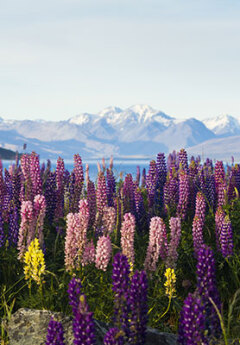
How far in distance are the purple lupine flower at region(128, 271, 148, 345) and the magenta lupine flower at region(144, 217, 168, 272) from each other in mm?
2012

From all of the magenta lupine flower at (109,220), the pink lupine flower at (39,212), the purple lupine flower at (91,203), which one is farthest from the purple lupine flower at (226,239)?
the pink lupine flower at (39,212)

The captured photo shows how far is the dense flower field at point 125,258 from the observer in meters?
4.48

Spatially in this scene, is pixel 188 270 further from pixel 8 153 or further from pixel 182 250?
pixel 8 153

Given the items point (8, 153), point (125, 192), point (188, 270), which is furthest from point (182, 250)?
point (8, 153)

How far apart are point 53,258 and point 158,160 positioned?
4528mm

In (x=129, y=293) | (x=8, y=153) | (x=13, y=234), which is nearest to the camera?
(x=129, y=293)

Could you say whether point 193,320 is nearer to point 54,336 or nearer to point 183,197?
point 54,336

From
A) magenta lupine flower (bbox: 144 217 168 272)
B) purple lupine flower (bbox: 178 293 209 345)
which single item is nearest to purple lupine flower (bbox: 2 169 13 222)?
magenta lupine flower (bbox: 144 217 168 272)

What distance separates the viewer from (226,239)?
7.47m

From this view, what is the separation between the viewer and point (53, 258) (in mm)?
7988

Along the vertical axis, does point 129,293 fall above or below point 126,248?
below

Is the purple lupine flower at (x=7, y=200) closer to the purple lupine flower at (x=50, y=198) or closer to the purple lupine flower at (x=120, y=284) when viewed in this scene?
the purple lupine flower at (x=50, y=198)

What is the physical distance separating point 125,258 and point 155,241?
2.29 m

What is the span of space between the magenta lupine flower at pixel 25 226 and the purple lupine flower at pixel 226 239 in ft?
10.7
